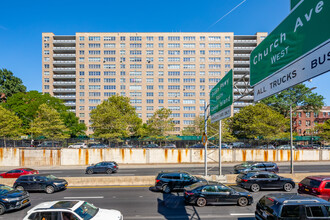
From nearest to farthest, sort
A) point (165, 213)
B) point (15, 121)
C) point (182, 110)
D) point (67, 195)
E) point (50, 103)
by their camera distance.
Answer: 1. point (165, 213)
2. point (67, 195)
3. point (15, 121)
4. point (50, 103)
5. point (182, 110)

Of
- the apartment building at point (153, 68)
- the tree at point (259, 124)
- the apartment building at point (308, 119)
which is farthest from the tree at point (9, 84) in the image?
the apartment building at point (308, 119)

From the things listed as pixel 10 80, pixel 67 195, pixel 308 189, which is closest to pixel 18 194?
pixel 67 195

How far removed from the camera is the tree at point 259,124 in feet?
147

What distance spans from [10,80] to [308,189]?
256ft

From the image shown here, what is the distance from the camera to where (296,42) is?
383 cm

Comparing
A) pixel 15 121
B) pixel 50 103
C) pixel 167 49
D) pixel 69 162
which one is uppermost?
pixel 167 49

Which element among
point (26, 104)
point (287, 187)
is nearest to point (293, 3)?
point (287, 187)

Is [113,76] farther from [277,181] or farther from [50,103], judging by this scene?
[277,181]

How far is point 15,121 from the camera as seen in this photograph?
45312 millimetres

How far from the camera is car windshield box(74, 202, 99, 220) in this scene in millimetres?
8496

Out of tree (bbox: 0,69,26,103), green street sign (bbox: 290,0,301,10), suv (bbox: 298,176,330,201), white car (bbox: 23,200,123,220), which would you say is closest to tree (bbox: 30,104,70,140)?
tree (bbox: 0,69,26,103)

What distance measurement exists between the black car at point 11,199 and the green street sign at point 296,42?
13.9 meters

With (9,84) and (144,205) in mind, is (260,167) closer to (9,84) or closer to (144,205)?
(144,205)

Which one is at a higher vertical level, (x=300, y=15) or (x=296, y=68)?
(x=300, y=15)
